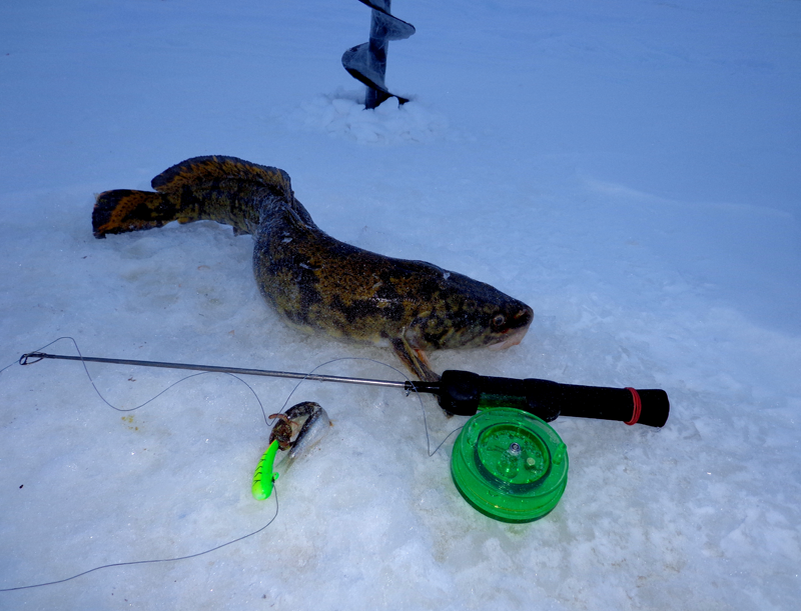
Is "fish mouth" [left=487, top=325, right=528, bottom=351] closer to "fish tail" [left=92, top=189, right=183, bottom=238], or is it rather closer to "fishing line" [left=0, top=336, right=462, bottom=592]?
"fishing line" [left=0, top=336, right=462, bottom=592]

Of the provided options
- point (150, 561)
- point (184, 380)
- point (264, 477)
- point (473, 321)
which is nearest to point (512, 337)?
point (473, 321)

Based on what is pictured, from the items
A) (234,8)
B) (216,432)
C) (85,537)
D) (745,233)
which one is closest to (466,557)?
(216,432)

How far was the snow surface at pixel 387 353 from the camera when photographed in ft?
5.70

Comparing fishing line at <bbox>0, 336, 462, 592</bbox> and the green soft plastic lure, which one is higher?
the green soft plastic lure

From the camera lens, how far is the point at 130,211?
335 cm

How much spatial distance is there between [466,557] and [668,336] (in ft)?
6.16

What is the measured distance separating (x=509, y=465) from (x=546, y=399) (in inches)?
13.8

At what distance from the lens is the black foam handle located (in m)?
2.04

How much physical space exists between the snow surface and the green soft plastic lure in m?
0.08

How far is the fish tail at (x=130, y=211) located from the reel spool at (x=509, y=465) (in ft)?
9.28

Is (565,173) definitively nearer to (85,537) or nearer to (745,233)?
(745,233)

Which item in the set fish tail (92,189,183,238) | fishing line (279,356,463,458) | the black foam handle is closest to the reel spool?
the black foam handle

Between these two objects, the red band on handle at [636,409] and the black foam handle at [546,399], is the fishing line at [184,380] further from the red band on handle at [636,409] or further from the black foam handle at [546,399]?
the red band on handle at [636,409]

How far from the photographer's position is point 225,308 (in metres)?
2.87
